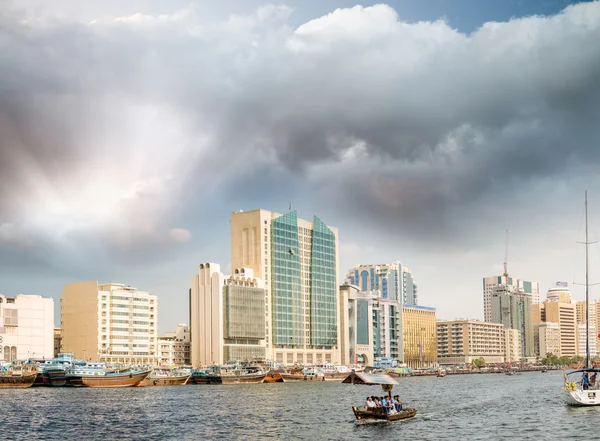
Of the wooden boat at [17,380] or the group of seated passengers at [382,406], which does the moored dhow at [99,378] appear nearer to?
the wooden boat at [17,380]

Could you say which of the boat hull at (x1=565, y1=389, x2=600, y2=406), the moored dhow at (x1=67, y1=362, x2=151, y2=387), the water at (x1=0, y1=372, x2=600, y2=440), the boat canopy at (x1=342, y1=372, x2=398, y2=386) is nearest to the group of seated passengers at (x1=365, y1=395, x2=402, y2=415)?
the water at (x1=0, y1=372, x2=600, y2=440)

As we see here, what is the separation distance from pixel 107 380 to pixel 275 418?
9831cm

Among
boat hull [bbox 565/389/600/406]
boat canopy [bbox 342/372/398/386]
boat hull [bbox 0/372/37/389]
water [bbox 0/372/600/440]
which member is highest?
boat canopy [bbox 342/372/398/386]

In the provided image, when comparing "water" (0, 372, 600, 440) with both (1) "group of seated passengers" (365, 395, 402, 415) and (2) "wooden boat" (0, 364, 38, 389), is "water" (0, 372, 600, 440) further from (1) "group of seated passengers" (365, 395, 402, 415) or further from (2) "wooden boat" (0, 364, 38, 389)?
(2) "wooden boat" (0, 364, 38, 389)

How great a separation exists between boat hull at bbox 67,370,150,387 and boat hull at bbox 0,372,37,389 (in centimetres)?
889

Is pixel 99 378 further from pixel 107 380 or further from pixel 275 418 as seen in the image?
pixel 275 418

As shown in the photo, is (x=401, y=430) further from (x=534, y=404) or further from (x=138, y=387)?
(x=138, y=387)

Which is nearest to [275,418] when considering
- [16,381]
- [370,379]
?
[370,379]

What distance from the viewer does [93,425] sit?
101 metres

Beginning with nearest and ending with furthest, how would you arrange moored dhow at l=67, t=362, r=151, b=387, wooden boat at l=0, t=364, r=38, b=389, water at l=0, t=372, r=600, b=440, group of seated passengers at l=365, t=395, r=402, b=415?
1. water at l=0, t=372, r=600, b=440
2. group of seated passengers at l=365, t=395, r=402, b=415
3. moored dhow at l=67, t=362, r=151, b=387
4. wooden boat at l=0, t=364, r=38, b=389

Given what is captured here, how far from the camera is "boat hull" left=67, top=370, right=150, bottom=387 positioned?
194750 millimetres

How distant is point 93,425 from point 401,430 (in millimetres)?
36452

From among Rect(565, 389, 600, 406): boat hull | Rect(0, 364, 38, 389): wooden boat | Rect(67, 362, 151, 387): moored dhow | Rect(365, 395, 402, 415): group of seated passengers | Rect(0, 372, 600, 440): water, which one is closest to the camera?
Rect(0, 372, 600, 440): water

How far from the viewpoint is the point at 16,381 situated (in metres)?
197
